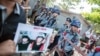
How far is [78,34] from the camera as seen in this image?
112cm

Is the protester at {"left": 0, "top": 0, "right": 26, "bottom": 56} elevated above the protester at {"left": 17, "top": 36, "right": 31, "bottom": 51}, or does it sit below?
above

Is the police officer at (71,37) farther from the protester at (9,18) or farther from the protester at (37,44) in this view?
the protester at (9,18)

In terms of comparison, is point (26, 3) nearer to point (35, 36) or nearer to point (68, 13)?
point (68, 13)

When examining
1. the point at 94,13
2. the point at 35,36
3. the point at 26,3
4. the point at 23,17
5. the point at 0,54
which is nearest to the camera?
the point at 0,54

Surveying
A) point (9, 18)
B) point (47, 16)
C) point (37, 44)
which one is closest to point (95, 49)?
point (47, 16)

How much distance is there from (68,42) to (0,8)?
0.81 metres

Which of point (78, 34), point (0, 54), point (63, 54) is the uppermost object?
point (0, 54)

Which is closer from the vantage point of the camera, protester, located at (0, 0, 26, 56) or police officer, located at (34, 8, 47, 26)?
protester, located at (0, 0, 26, 56)

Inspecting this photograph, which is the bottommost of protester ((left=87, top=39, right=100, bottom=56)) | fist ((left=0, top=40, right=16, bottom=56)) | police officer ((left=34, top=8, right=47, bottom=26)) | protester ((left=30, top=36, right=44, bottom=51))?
protester ((left=87, top=39, right=100, bottom=56))

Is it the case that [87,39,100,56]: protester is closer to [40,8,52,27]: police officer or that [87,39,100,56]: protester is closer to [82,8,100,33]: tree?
[82,8,100,33]: tree

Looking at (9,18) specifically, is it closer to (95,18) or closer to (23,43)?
(23,43)

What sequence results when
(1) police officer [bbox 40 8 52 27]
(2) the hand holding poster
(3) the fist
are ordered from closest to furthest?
(3) the fist < (2) the hand holding poster < (1) police officer [bbox 40 8 52 27]

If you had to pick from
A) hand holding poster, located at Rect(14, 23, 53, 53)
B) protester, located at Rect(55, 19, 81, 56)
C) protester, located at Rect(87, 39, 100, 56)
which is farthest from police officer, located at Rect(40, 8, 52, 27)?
hand holding poster, located at Rect(14, 23, 53, 53)

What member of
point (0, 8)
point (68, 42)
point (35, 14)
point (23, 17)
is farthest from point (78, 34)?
point (0, 8)
